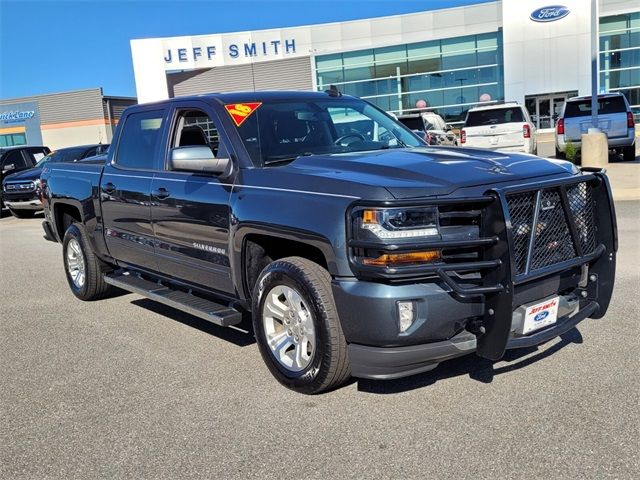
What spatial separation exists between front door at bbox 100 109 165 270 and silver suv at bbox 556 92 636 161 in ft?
45.1

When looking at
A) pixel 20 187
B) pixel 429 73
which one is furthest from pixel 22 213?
pixel 429 73

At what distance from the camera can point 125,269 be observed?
6238 millimetres

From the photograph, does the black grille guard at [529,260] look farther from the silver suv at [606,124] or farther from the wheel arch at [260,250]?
the silver suv at [606,124]

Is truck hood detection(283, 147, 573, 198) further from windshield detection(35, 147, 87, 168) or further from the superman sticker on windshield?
windshield detection(35, 147, 87, 168)

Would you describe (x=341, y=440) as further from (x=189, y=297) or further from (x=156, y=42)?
(x=156, y=42)

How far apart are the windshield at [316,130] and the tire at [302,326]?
0.95m

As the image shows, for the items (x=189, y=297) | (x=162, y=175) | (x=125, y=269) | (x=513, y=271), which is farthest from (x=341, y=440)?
(x=125, y=269)

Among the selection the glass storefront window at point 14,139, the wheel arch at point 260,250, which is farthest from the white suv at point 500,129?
the glass storefront window at point 14,139

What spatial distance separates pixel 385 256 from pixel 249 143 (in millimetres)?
1631

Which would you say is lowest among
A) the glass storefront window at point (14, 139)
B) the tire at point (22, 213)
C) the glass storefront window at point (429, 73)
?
the tire at point (22, 213)

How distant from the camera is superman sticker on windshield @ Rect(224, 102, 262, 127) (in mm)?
4644

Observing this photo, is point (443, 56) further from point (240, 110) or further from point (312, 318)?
point (312, 318)

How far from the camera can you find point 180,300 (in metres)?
5.00

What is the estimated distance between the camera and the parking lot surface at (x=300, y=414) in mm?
3145
